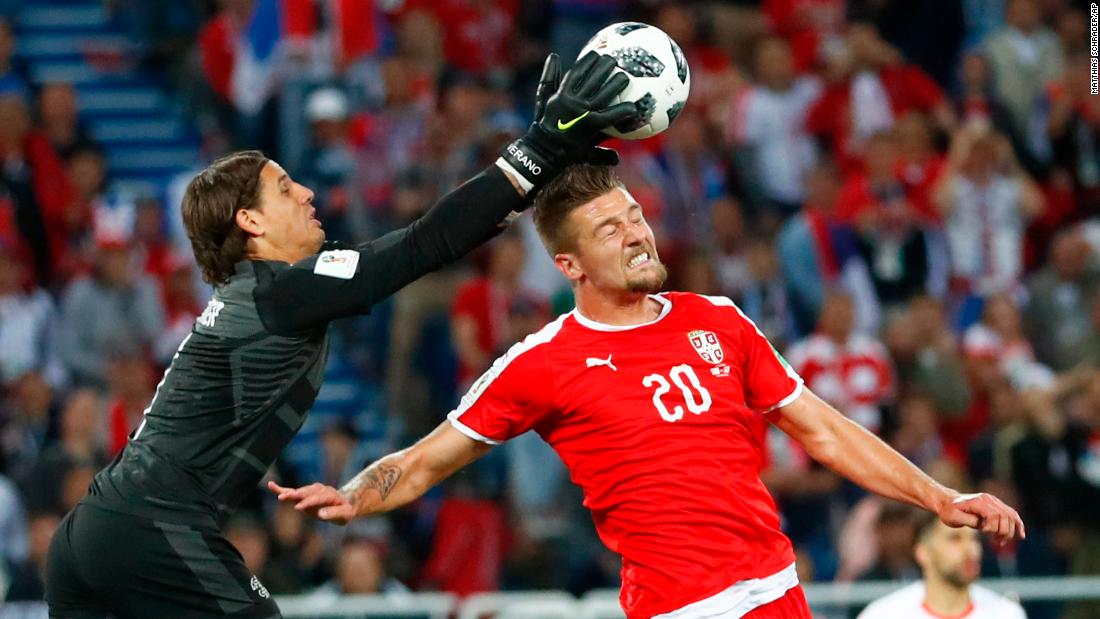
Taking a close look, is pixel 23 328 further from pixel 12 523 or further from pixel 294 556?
pixel 294 556

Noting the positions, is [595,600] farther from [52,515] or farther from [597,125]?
[597,125]

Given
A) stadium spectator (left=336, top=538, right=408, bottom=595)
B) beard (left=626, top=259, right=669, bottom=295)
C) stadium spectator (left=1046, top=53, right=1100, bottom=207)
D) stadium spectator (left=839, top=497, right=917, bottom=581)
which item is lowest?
stadium spectator (left=839, top=497, right=917, bottom=581)

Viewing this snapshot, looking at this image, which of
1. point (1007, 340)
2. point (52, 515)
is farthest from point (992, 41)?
point (52, 515)

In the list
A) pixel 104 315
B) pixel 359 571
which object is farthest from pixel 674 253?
pixel 104 315

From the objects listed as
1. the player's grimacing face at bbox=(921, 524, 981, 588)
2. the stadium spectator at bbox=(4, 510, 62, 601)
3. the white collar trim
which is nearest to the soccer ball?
the white collar trim

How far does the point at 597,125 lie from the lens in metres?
5.38

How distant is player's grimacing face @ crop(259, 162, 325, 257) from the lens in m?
5.61

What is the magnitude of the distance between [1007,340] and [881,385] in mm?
1098

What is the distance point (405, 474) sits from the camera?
18.5 feet

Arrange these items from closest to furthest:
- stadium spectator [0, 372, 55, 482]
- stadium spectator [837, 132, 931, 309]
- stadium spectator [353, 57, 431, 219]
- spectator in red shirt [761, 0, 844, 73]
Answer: stadium spectator [0, 372, 55, 482], stadium spectator [837, 132, 931, 309], stadium spectator [353, 57, 431, 219], spectator in red shirt [761, 0, 844, 73]

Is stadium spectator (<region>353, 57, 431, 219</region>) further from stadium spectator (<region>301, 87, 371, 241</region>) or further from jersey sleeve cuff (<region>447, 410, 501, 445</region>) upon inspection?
jersey sleeve cuff (<region>447, 410, 501, 445</region>)

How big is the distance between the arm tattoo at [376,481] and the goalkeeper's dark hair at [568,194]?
870 millimetres

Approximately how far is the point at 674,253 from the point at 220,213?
635 cm

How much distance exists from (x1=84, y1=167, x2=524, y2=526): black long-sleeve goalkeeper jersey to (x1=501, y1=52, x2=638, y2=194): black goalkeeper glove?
87 millimetres
